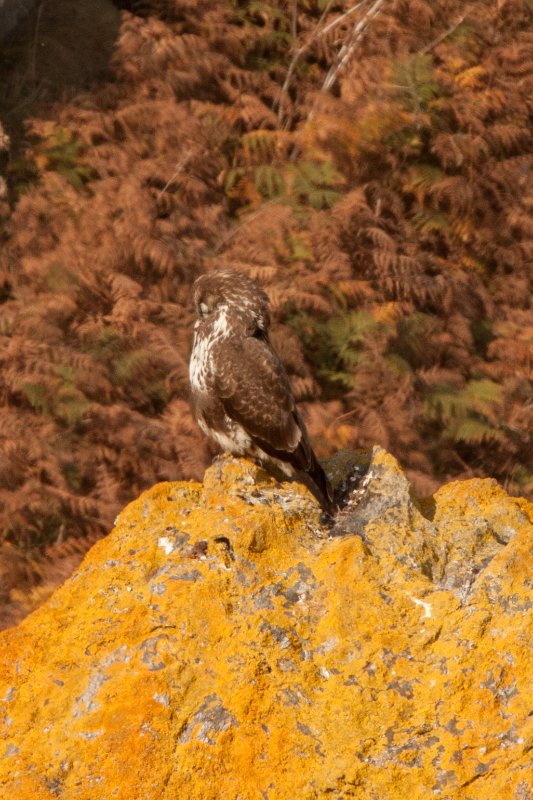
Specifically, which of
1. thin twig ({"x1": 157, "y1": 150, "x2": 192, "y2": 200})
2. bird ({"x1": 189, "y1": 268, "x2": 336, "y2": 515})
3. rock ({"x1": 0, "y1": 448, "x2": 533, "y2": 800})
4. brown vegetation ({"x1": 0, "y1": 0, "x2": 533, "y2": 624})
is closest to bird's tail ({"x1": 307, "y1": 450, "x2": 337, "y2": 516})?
bird ({"x1": 189, "y1": 268, "x2": 336, "y2": 515})

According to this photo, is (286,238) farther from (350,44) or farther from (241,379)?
(241,379)

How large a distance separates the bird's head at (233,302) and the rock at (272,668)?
1188mm

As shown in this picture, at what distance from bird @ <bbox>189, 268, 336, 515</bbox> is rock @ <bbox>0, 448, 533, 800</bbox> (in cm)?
79

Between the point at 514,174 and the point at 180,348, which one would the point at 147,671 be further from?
the point at 514,174

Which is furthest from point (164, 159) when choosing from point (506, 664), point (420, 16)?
point (506, 664)

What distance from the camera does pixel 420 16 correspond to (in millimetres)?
9727

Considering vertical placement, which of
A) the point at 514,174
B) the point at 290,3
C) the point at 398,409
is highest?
the point at 290,3

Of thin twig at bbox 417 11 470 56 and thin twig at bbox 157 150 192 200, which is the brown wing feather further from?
thin twig at bbox 417 11 470 56

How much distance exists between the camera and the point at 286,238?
7.61 metres

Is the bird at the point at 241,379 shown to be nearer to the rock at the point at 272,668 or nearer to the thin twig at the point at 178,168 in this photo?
the rock at the point at 272,668

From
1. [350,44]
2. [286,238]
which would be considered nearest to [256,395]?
[286,238]

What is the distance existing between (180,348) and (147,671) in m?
4.02

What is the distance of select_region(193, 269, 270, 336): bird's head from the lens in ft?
15.0

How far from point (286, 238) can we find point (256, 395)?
11.3ft
